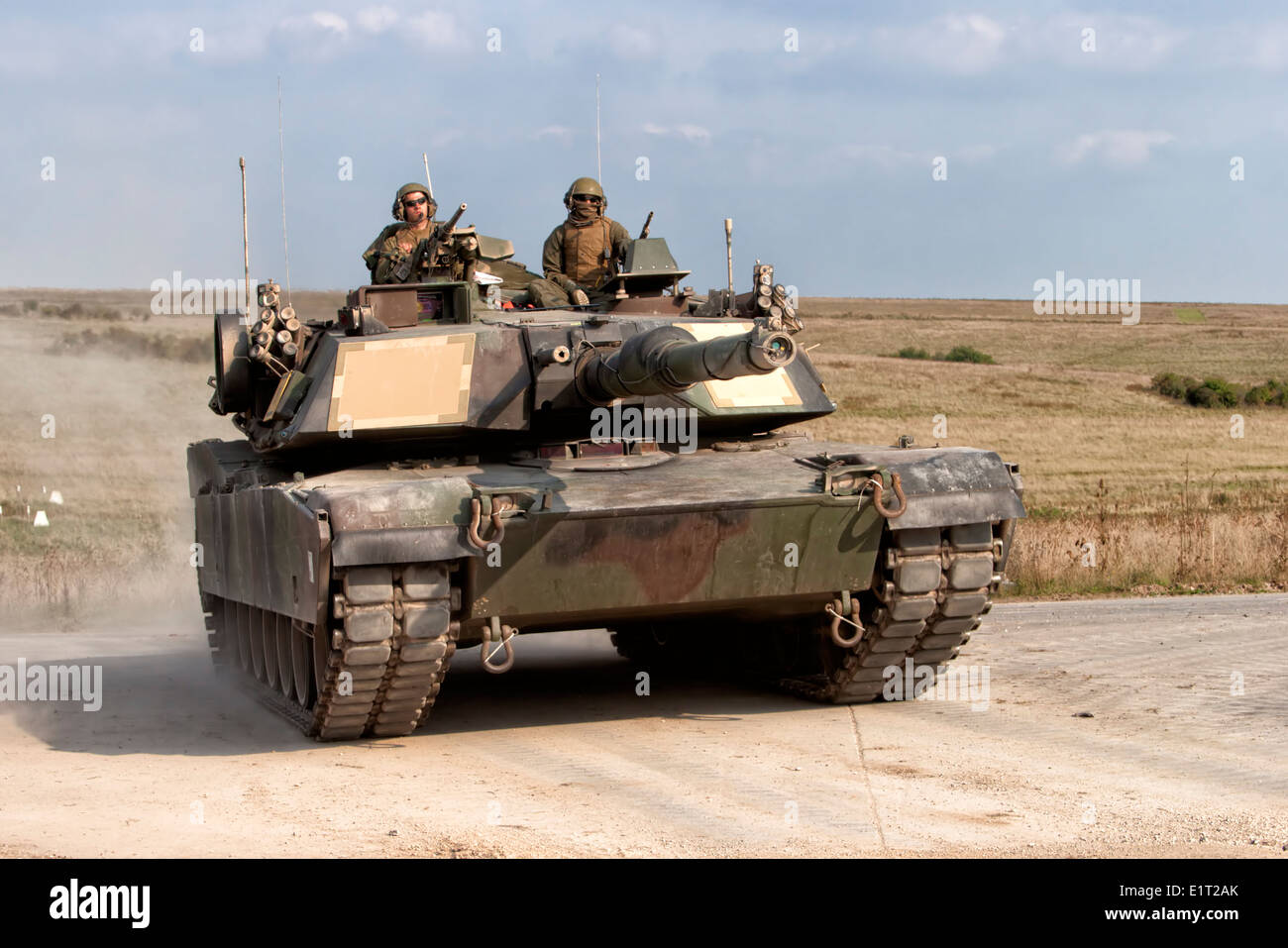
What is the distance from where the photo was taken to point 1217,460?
34.2m

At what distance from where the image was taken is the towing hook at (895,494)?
10188 mm

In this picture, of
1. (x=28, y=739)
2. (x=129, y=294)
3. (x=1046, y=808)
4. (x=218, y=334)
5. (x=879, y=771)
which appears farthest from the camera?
(x=129, y=294)

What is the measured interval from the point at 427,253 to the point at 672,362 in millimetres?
3744

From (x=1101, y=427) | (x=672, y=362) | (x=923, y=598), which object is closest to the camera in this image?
(x=672, y=362)

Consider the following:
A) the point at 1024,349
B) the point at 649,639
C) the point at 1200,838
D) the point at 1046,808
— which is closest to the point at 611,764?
the point at 1046,808

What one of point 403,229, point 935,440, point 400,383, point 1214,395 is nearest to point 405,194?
point 403,229

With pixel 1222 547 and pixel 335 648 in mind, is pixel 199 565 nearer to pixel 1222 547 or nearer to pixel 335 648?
pixel 335 648

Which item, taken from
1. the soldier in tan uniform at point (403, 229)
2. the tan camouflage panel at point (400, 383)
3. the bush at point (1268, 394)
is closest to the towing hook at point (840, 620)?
the tan camouflage panel at point (400, 383)

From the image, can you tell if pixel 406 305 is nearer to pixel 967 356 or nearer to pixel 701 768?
pixel 701 768

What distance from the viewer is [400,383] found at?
36.8 ft

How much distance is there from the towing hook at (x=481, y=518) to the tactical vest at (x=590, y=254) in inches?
187

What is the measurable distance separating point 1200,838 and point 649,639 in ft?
23.7

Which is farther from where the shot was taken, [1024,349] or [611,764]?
[1024,349]

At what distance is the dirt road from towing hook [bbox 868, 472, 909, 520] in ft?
4.44
